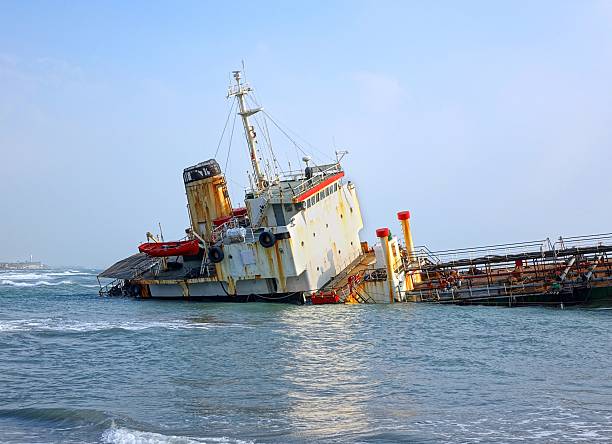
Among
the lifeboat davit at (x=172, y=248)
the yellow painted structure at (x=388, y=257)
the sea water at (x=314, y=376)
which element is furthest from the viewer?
the lifeboat davit at (x=172, y=248)

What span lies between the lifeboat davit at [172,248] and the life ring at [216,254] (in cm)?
247

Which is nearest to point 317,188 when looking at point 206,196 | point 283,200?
point 283,200

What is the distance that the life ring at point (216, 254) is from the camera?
32.4m

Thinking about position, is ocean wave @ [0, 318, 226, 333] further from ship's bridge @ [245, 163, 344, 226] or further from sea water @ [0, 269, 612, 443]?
ship's bridge @ [245, 163, 344, 226]

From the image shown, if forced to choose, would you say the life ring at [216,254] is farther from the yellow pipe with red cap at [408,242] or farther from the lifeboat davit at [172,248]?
the yellow pipe with red cap at [408,242]

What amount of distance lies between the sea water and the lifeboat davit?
5.32 metres

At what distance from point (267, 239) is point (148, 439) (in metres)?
18.3

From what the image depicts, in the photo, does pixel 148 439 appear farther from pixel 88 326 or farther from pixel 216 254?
pixel 216 254

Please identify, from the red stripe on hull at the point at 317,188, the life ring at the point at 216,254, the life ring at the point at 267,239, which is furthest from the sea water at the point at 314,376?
the red stripe on hull at the point at 317,188

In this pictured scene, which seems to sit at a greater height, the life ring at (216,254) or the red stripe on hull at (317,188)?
the red stripe on hull at (317,188)

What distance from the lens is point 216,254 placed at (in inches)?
1276

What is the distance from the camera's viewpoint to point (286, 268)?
31.1m

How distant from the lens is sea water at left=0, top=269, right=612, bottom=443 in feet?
44.1

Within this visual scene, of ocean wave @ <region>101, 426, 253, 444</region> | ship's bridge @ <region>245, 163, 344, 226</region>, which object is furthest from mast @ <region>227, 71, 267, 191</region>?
ocean wave @ <region>101, 426, 253, 444</region>
